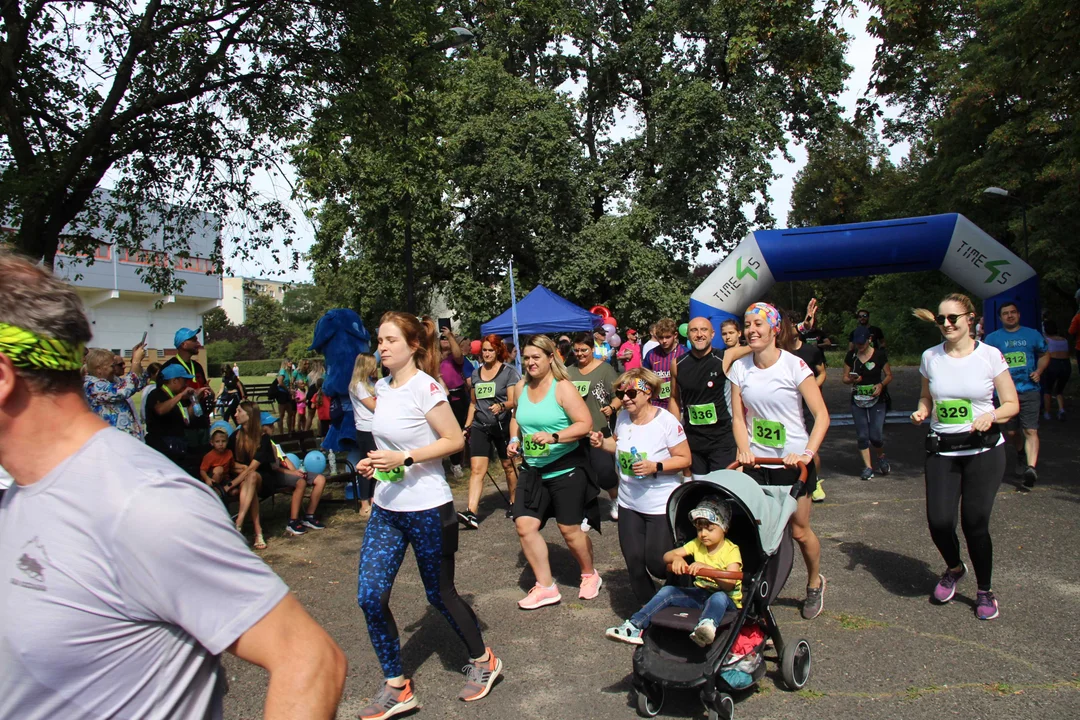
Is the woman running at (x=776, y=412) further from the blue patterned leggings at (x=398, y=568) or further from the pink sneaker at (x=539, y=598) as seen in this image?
the blue patterned leggings at (x=398, y=568)

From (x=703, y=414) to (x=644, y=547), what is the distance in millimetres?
2013

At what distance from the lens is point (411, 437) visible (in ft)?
14.4

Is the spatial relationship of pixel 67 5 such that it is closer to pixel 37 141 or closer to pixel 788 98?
pixel 37 141

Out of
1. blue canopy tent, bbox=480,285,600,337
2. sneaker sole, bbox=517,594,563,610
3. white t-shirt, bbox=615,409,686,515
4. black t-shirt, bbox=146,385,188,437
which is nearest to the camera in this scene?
white t-shirt, bbox=615,409,686,515

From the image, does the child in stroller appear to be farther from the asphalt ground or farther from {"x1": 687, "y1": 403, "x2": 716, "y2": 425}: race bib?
{"x1": 687, "y1": 403, "x2": 716, "y2": 425}: race bib

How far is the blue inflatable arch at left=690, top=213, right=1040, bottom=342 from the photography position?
41.9 ft

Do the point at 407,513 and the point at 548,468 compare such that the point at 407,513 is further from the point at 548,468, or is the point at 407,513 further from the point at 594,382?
the point at 594,382

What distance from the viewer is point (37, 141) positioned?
10.2m

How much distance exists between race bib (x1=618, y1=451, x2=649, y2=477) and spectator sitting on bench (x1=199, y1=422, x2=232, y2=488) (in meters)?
4.69

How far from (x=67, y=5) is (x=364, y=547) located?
30.8 feet

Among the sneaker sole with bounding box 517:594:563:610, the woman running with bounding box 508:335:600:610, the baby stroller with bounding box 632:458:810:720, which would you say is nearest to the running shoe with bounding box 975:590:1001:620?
the baby stroller with bounding box 632:458:810:720

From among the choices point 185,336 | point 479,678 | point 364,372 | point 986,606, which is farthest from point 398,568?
point 185,336

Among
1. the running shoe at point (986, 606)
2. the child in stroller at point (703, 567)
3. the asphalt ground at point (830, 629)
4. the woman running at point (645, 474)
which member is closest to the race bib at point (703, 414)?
the asphalt ground at point (830, 629)

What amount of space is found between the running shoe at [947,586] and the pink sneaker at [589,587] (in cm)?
232
